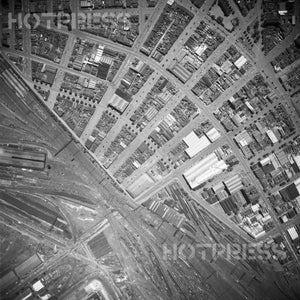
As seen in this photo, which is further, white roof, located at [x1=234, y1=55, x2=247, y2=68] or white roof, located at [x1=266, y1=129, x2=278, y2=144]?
white roof, located at [x1=266, y1=129, x2=278, y2=144]

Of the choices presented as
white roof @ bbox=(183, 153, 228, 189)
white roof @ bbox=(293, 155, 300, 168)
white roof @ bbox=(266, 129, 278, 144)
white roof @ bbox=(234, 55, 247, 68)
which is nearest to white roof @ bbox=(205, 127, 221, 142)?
white roof @ bbox=(183, 153, 228, 189)

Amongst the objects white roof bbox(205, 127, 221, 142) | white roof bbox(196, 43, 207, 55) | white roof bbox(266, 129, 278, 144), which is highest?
white roof bbox(196, 43, 207, 55)

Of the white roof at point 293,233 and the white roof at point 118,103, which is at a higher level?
the white roof at point 118,103

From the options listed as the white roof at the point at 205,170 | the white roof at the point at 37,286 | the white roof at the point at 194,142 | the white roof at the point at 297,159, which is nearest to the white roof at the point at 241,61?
the white roof at the point at 194,142

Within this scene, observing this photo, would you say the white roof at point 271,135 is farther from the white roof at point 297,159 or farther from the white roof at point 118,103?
the white roof at point 118,103

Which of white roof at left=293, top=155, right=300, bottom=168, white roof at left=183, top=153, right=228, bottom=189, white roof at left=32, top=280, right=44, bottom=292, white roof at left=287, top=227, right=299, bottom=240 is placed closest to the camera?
white roof at left=32, top=280, right=44, bottom=292

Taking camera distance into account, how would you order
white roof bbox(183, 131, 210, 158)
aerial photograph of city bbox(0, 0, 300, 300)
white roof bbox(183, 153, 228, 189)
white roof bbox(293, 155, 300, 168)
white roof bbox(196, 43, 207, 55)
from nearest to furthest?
aerial photograph of city bbox(0, 0, 300, 300), white roof bbox(196, 43, 207, 55), white roof bbox(183, 131, 210, 158), white roof bbox(183, 153, 228, 189), white roof bbox(293, 155, 300, 168)

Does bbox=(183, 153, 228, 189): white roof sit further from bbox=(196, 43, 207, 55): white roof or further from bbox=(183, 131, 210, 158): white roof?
bbox=(196, 43, 207, 55): white roof

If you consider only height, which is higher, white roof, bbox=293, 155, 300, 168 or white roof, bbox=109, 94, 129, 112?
white roof, bbox=109, 94, 129, 112

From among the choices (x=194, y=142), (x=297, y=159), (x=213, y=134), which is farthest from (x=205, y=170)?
(x=297, y=159)
